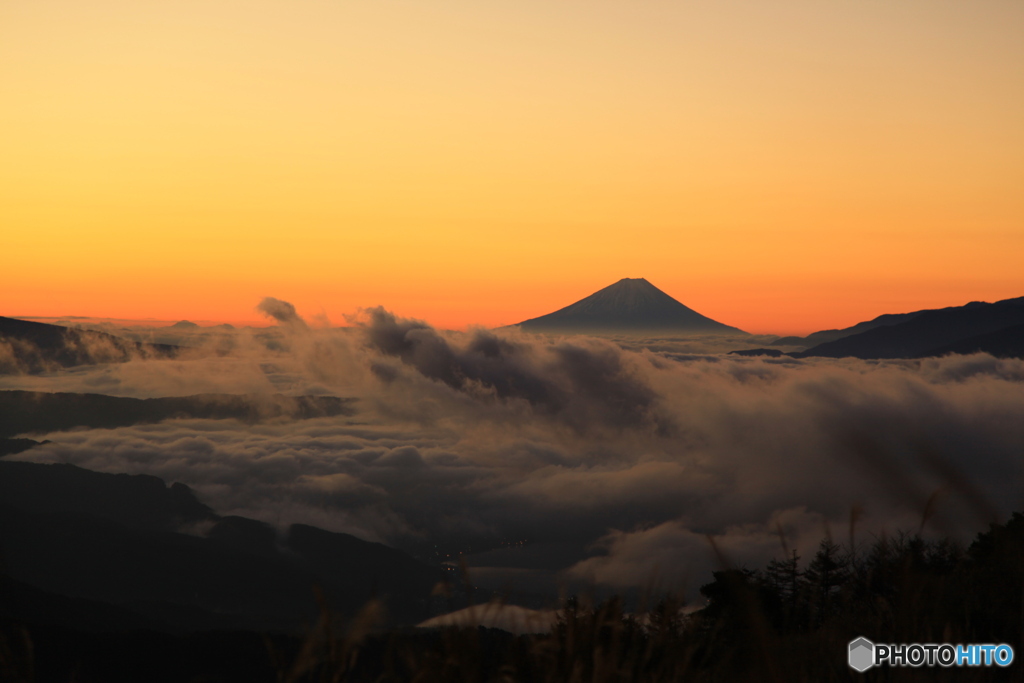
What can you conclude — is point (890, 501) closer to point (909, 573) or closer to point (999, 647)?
point (909, 573)

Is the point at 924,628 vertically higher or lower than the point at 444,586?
lower

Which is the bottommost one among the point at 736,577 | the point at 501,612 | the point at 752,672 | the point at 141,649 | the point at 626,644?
the point at 141,649

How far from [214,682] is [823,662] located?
128 inches

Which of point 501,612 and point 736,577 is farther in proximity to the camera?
point 501,612

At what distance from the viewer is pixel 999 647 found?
448cm

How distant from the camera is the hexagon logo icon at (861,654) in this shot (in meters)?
3.91

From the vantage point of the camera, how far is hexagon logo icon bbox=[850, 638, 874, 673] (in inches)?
154

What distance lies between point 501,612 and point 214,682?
4.16 ft

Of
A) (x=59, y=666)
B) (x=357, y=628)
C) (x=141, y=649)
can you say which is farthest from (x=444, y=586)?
(x=141, y=649)

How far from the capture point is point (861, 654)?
4062mm

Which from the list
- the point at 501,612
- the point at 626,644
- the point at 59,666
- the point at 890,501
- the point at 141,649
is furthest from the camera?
the point at 141,649

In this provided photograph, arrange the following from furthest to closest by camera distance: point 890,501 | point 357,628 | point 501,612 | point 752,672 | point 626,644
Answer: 1. point 626,644
2. point 752,672
3. point 501,612
4. point 357,628
5. point 890,501

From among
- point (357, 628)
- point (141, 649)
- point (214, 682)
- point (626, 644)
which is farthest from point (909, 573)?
point (141, 649)

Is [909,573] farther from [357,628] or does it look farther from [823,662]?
[357,628]
